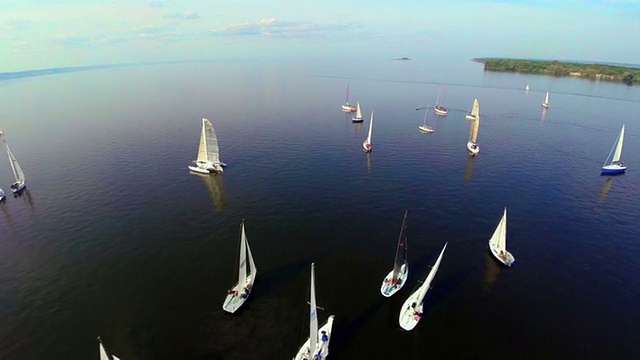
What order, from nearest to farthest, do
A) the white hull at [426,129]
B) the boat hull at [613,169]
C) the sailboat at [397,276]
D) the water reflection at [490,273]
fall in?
the sailboat at [397,276] → the water reflection at [490,273] → the boat hull at [613,169] → the white hull at [426,129]

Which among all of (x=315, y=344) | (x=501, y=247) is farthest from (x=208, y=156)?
(x=501, y=247)

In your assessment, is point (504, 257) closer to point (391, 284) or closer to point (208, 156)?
point (391, 284)

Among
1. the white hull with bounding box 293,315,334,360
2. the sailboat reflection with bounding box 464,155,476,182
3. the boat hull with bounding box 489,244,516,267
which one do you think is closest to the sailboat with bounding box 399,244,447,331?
the white hull with bounding box 293,315,334,360

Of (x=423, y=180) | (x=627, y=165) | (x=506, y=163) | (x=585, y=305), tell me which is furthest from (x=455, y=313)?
(x=627, y=165)

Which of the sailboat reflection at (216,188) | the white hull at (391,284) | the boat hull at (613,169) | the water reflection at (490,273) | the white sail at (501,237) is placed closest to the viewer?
the white hull at (391,284)

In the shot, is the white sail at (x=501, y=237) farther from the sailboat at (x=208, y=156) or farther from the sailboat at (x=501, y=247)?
the sailboat at (x=208, y=156)

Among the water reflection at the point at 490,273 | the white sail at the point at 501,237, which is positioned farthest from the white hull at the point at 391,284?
the white sail at the point at 501,237

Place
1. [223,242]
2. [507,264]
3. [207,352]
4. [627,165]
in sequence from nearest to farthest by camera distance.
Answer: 1. [207,352]
2. [507,264]
3. [223,242]
4. [627,165]

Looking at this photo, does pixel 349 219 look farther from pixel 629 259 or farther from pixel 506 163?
pixel 506 163
